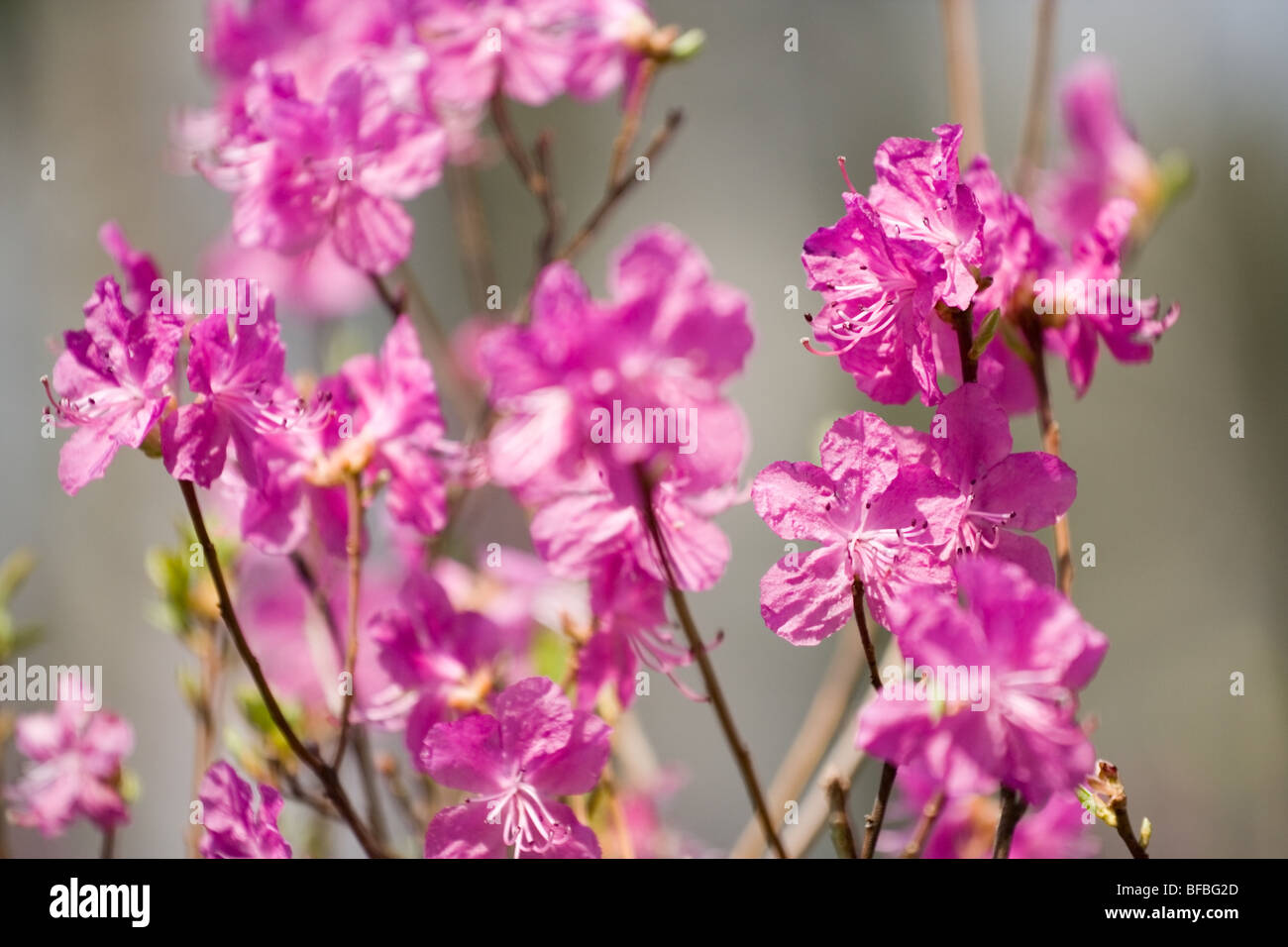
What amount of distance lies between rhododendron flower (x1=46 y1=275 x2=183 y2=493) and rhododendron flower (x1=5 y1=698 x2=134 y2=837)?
313mm

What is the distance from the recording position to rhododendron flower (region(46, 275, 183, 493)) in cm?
61

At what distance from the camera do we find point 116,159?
2.73m

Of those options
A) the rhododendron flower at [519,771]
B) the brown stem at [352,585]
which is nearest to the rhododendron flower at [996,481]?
the rhododendron flower at [519,771]

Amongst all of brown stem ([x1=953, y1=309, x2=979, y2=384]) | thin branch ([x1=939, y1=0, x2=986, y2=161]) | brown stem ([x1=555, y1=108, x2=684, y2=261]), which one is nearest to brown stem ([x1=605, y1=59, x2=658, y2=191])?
brown stem ([x1=555, y1=108, x2=684, y2=261])

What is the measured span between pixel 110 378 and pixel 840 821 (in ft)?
1.59

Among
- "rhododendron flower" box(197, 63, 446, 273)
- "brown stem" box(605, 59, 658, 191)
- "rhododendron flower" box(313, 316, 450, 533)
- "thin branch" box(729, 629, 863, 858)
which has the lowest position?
"thin branch" box(729, 629, 863, 858)

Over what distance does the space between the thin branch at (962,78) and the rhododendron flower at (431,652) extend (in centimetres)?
61

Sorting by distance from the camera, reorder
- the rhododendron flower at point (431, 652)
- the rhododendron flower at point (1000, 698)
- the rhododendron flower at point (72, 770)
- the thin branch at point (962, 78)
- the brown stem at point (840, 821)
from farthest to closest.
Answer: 1. the thin branch at point (962, 78)
2. the rhododendron flower at point (72, 770)
3. the rhododendron flower at point (431, 652)
4. the brown stem at point (840, 821)
5. the rhododendron flower at point (1000, 698)

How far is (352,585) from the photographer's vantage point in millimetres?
688

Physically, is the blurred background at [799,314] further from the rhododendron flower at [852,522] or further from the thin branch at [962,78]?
the rhododendron flower at [852,522]

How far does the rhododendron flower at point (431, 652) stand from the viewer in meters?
0.72

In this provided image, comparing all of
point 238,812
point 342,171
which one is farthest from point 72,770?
point 342,171

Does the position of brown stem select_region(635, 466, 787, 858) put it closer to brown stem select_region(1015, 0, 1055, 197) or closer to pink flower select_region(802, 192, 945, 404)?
pink flower select_region(802, 192, 945, 404)
